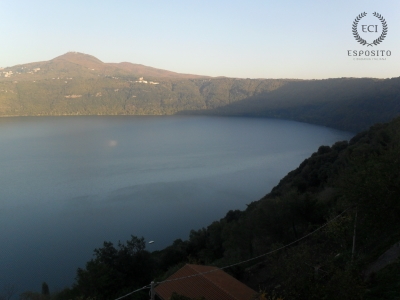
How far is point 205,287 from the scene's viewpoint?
15.6 ft

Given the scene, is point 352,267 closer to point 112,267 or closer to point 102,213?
point 112,267

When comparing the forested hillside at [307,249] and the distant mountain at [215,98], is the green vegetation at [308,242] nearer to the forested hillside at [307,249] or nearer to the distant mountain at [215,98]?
the forested hillside at [307,249]

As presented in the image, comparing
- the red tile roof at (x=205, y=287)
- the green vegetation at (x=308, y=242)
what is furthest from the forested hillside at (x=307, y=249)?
the red tile roof at (x=205, y=287)

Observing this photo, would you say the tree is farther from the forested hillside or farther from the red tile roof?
the red tile roof

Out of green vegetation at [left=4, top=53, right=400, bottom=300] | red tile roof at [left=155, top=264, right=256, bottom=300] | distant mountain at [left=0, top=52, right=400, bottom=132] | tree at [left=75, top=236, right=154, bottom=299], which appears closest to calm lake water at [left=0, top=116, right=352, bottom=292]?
green vegetation at [left=4, top=53, right=400, bottom=300]

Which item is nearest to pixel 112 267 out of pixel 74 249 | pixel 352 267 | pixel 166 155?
pixel 352 267

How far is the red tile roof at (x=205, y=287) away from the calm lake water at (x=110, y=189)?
18.0 feet

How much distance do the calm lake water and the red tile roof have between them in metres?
5.48

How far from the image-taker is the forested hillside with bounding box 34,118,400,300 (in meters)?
3.23

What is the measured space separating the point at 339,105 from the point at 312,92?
15.2 m

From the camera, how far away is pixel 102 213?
13.8 meters

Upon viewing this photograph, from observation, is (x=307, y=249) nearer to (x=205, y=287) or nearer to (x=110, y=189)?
(x=205, y=287)

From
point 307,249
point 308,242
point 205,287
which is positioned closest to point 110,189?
point 308,242

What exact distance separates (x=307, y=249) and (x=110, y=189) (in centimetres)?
1504
